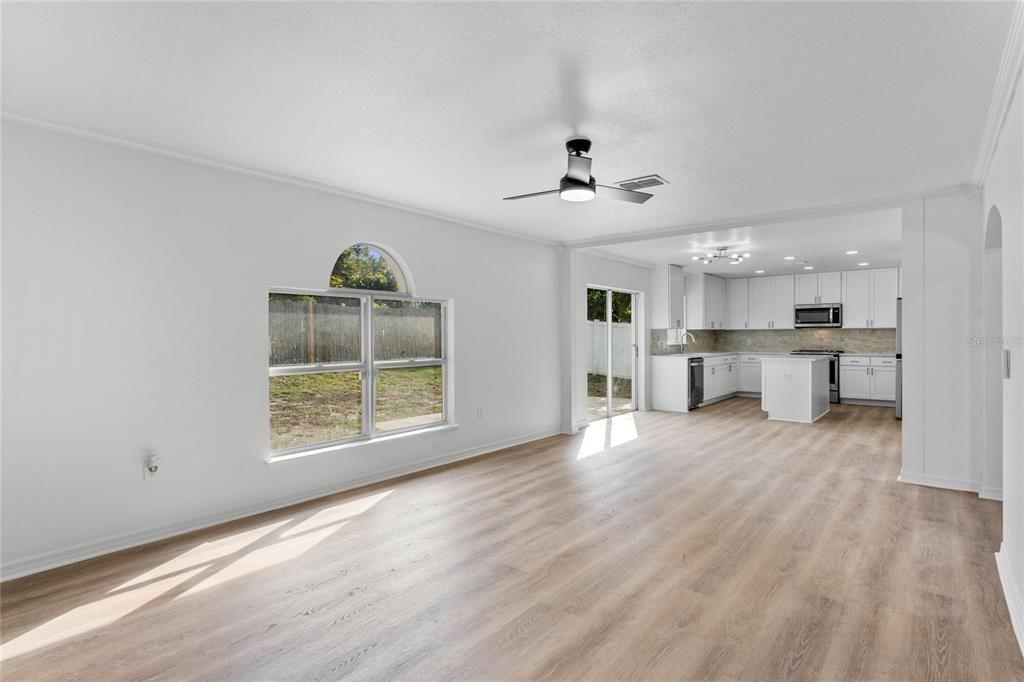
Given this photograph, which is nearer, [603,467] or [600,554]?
[600,554]

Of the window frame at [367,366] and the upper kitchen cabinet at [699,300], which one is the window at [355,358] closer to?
the window frame at [367,366]

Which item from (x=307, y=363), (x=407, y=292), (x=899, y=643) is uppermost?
(x=407, y=292)

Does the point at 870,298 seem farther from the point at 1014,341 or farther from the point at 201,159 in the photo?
the point at 201,159

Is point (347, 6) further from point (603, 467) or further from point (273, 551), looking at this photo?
point (603, 467)

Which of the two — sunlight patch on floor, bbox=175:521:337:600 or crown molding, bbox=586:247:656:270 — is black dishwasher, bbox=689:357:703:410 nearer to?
crown molding, bbox=586:247:656:270

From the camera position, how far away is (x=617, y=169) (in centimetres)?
392

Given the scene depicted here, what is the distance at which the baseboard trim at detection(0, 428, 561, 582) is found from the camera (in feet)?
9.93

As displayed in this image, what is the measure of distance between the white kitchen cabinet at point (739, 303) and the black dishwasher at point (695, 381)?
2007 mm

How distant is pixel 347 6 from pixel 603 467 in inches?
173

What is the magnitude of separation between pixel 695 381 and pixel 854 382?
2937 mm

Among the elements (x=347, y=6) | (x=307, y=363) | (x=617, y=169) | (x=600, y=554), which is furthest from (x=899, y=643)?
(x=307, y=363)

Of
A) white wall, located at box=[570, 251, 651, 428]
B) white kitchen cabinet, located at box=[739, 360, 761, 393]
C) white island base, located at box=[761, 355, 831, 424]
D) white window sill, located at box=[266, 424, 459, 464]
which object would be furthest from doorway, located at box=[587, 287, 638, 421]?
white kitchen cabinet, located at box=[739, 360, 761, 393]

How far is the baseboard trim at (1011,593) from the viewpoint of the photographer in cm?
231

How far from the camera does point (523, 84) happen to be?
2.64 m
